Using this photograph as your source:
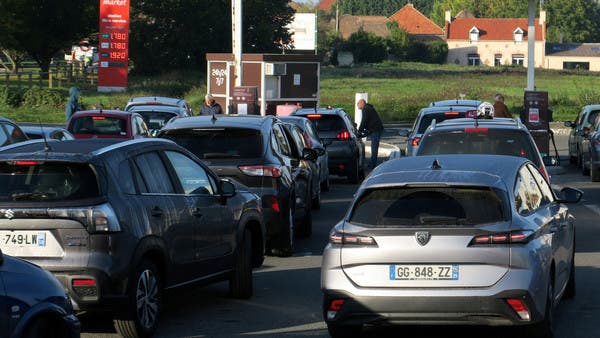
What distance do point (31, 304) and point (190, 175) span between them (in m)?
3.94

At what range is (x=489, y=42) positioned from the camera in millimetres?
184500

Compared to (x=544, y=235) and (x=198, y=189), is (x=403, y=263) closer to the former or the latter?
(x=544, y=235)

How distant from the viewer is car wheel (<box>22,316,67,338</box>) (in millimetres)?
6879

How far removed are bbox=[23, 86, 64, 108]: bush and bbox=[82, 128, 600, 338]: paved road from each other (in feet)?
155

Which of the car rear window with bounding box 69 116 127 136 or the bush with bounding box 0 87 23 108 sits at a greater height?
the car rear window with bounding box 69 116 127 136

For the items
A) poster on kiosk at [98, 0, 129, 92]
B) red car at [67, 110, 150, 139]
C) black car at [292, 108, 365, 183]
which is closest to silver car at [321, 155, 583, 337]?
red car at [67, 110, 150, 139]

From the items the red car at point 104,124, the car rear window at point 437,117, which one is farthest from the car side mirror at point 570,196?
the red car at point 104,124

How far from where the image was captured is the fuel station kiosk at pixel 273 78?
42781mm

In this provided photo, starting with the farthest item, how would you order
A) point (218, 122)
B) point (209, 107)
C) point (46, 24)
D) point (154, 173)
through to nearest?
point (46, 24), point (209, 107), point (218, 122), point (154, 173)

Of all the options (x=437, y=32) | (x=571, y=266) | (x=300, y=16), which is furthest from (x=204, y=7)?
(x=437, y=32)

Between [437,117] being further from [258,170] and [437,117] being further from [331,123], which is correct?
[258,170]

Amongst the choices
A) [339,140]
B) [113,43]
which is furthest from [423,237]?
[113,43]

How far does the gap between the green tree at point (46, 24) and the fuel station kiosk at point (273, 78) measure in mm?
42472

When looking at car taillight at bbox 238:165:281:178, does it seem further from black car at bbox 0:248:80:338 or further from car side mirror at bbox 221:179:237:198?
black car at bbox 0:248:80:338
